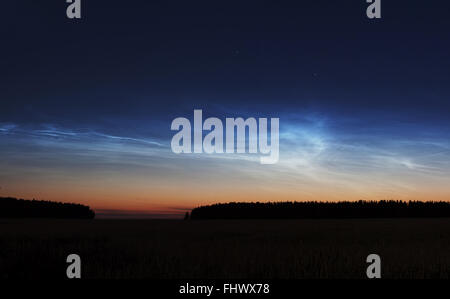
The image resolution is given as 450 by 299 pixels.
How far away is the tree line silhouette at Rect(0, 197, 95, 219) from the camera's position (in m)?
89.5

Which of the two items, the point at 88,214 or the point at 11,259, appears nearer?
the point at 11,259

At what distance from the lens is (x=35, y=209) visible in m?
91.9

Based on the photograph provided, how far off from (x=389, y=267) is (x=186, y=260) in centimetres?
638

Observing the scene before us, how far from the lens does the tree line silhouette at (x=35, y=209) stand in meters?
89.5

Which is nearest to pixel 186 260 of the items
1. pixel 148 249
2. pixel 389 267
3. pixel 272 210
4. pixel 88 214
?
pixel 148 249

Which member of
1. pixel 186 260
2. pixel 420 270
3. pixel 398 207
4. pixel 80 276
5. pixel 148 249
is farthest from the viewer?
pixel 398 207

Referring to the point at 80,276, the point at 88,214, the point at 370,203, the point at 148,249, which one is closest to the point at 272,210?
the point at 370,203

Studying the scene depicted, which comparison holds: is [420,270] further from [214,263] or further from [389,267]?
[214,263]

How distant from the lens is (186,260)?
47.9 feet

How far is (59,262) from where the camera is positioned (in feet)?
48.1

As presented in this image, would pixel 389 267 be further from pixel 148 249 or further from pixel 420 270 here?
pixel 148 249

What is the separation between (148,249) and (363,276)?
875 cm
